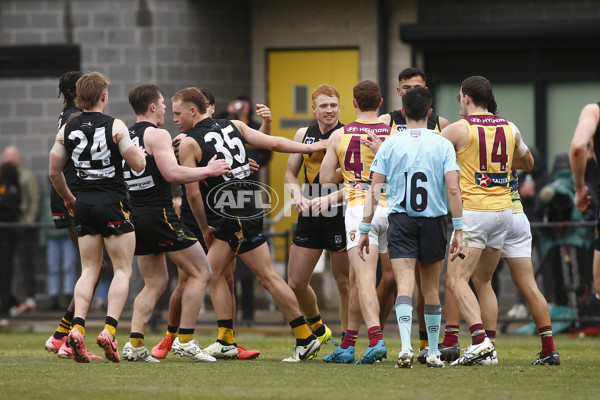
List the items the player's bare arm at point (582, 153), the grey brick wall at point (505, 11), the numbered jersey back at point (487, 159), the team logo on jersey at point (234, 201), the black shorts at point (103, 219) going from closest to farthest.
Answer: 1. the player's bare arm at point (582, 153)
2. the numbered jersey back at point (487, 159)
3. the black shorts at point (103, 219)
4. the team logo on jersey at point (234, 201)
5. the grey brick wall at point (505, 11)

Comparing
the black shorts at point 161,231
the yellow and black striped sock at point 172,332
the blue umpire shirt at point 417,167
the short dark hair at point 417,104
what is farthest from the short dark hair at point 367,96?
the yellow and black striped sock at point 172,332

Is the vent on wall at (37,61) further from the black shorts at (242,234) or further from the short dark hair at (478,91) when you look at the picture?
the short dark hair at (478,91)

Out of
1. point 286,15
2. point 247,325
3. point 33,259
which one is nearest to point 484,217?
point 247,325

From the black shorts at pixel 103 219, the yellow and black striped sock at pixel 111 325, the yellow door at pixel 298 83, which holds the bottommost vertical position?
the yellow and black striped sock at pixel 111 325

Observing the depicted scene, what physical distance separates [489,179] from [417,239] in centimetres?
Result: 85

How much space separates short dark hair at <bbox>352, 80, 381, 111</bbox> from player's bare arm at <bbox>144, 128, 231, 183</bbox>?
1.19 metres

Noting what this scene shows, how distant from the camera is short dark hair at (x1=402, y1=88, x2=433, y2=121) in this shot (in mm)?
8016

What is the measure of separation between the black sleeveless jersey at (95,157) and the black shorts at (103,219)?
0.17 ft

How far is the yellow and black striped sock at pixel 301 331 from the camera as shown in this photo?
880 cm

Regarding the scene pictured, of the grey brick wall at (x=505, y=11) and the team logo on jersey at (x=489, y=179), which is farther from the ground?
the grey brick wall at (x=505, y=11)

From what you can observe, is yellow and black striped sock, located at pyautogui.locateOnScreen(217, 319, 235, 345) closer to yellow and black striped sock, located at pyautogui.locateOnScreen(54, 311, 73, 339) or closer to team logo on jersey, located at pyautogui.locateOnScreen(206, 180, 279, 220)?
team logo on jersey, located at pyautogui.locateOnScreen(206, 180, 279, 220)

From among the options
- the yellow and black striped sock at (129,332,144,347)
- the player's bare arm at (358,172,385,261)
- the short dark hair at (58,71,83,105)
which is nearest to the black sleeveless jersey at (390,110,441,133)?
the player's bare arm at (358,172,385,261)

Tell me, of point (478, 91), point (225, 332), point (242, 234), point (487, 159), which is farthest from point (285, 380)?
point (478, 91)

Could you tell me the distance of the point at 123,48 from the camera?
14953mm
